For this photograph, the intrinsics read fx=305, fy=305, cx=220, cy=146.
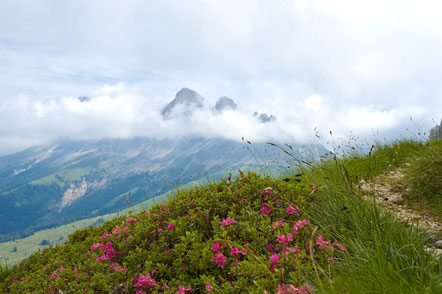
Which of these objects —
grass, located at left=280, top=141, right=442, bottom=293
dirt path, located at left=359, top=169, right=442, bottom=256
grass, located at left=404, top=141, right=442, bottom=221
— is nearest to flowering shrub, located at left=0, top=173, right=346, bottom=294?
grass, located at left=280, top=141, right=442, bottom=293

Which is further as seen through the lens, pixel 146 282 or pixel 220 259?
pixel 146 282

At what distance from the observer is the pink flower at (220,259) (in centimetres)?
350

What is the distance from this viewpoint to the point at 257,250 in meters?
3.73

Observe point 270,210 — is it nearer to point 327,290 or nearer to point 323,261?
point 323,261

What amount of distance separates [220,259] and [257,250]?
1.64 feet

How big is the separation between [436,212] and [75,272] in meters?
6.95

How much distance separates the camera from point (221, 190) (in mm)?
5641

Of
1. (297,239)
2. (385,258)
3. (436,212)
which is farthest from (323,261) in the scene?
A: (436,212)

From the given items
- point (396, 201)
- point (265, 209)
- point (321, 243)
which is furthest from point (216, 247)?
point (396, 201)

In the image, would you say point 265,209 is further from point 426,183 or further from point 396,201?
→ point 426,183

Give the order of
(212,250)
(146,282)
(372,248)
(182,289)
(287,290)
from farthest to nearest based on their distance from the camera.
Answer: (212,250) → (146,282) → (372,248) → (182,289) → (287,290)

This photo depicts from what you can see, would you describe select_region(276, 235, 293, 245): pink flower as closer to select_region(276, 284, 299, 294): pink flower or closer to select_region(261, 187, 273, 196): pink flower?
select_region(276, 284, 299, 294): pink flower

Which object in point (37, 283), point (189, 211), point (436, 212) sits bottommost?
point (436, 212)

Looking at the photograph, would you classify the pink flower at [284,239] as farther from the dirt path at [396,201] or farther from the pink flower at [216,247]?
the dirt path at [396,201]
